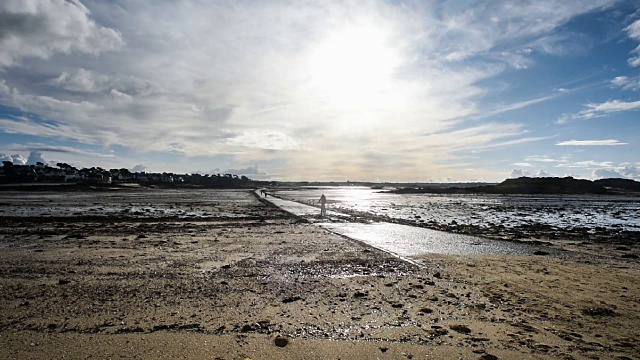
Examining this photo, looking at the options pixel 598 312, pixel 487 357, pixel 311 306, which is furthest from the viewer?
pixel 311 306

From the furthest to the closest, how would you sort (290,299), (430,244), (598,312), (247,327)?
(430,244) < (290,299) < (598,312) < (247,327)

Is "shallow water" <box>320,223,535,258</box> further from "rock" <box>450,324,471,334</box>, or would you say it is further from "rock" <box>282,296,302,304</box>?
"rock" <box>450,324,471,334</box>

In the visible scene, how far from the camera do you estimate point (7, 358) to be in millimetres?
3846

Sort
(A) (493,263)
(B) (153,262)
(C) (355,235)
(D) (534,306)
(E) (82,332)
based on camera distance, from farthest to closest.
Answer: (C) (355,235) → (A) (493,263) → (B) (153,262) → (D) (534,306) → (E) (82,332)

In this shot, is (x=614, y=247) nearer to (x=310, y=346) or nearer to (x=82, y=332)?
(x=310, y=346)

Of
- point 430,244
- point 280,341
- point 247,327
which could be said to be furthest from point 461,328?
point 430,244

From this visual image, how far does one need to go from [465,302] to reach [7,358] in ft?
20.5

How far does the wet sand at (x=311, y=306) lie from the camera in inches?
168

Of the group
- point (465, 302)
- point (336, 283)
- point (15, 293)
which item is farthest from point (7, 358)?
point (465, 302)

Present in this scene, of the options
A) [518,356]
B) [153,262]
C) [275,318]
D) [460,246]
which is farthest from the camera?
[460,246]

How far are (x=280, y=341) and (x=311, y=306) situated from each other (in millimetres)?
1423

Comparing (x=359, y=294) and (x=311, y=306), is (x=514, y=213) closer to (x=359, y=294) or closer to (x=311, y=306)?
(x=359, y=294)

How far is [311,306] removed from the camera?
575 cm

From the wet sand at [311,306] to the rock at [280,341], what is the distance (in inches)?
0.8
